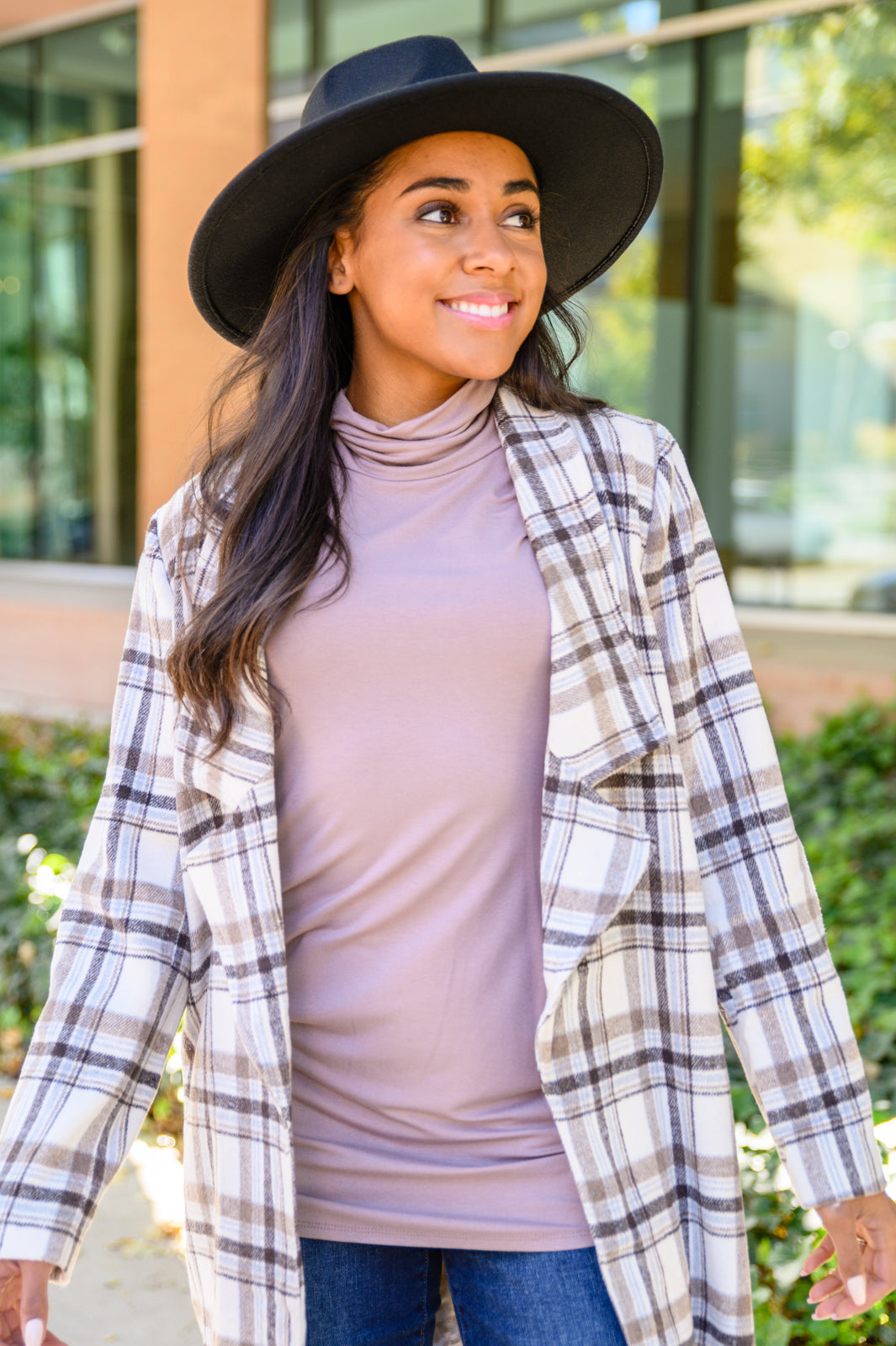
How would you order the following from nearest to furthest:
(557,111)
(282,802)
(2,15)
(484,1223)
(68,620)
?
(484,1223) < (282,802) < (557,111) < (68,620) < (2,15)

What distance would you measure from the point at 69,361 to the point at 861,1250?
11.9m

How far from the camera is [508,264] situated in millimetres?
1693

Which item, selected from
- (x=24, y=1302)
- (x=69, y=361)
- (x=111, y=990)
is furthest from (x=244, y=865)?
Answer: (x=69, y=361)

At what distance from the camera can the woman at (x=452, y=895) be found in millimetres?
1535

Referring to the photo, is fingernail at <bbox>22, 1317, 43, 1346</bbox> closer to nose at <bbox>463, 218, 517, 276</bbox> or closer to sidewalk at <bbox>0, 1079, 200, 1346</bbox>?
nose at <bbox>463, 218, 517, 276</bbox>

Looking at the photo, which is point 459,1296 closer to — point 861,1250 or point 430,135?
point 861,1250

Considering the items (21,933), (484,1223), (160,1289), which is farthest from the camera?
(21,933)

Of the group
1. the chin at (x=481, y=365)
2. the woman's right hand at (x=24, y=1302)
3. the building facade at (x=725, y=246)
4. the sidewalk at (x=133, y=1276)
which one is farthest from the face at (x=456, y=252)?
the building facade at (x=725, y=246)

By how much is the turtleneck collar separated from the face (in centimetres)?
4

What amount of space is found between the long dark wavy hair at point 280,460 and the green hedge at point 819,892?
5.34ft

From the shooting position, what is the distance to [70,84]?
1139cm

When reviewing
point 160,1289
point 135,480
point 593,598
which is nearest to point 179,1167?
point 160,1289

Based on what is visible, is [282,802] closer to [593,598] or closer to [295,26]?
[593,598]

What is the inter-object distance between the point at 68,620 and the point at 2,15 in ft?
16.1
